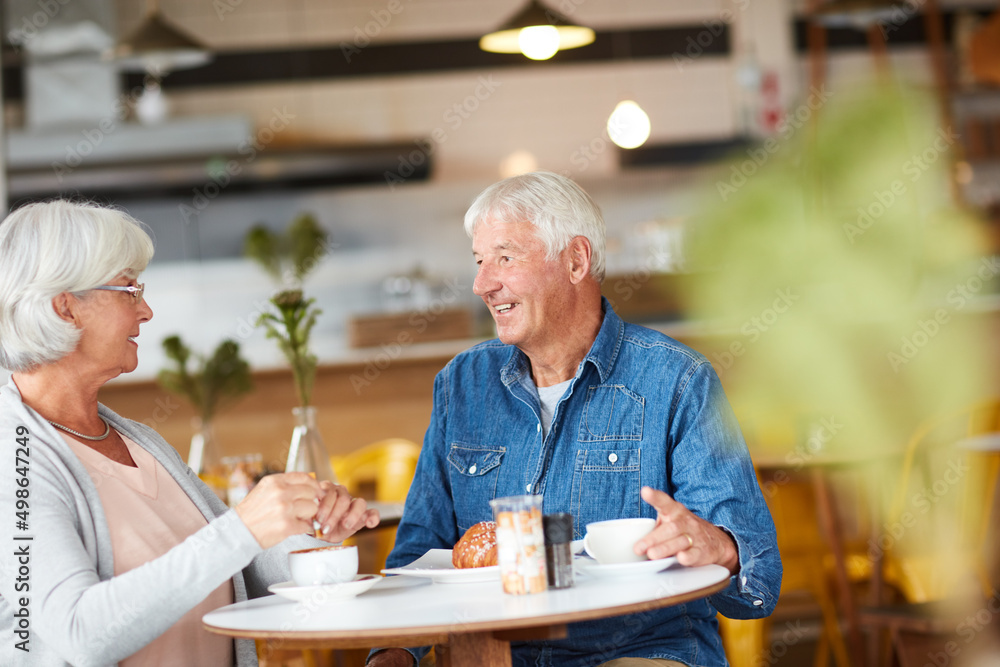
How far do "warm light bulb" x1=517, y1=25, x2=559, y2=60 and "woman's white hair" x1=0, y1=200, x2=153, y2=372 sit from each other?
2362 millimetres

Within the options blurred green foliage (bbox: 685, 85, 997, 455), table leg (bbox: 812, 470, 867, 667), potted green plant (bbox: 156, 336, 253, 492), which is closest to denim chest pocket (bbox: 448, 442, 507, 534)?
potted green plant (bbox: 156, 336, 253, 492)

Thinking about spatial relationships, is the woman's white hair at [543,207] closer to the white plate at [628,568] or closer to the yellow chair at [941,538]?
the white plate at [628,568]

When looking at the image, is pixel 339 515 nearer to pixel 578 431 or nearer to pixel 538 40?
pixel 578 431

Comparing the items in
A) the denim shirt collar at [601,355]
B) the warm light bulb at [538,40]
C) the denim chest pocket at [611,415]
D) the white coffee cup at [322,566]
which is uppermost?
the warm light bulb at [538,40]

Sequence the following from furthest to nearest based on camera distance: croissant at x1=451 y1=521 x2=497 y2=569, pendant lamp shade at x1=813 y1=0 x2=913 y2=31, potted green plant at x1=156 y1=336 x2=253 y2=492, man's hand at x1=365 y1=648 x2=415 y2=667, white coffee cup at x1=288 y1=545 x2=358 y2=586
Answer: pendant lamp shade at x1=813 y1=0 x2=913 y2=31, potted green plant at x1=156 y1=336 x2=253 y2=492, man's hand at x1=365 y1=648 x2=415 y2=667, croissant at x1=451 y1=521 x2=497 y2=569, white coffee cup at x1=288 y1=545 x2=358 y2=586

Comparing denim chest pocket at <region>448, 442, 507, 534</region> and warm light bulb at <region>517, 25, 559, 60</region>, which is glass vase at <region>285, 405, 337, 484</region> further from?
warm light bulb at <region>517, 25, 559, 60</region>

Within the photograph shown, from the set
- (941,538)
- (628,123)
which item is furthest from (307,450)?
(628,123)

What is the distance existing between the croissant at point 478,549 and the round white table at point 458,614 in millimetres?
58

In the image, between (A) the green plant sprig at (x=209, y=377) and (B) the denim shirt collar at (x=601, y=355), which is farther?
(A) the green plant sprig at (x=209, y=377)

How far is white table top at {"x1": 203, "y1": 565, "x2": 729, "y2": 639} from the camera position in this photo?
1109 mm

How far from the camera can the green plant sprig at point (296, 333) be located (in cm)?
251

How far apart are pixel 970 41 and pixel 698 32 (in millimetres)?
1653

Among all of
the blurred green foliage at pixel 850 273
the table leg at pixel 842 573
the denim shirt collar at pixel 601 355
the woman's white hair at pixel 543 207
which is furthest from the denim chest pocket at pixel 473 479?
the blurred green foliage at pixel 850 273

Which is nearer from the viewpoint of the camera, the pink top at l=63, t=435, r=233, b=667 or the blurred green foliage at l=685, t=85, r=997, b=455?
the pink top at l=63, t=435, r=233, b=667
